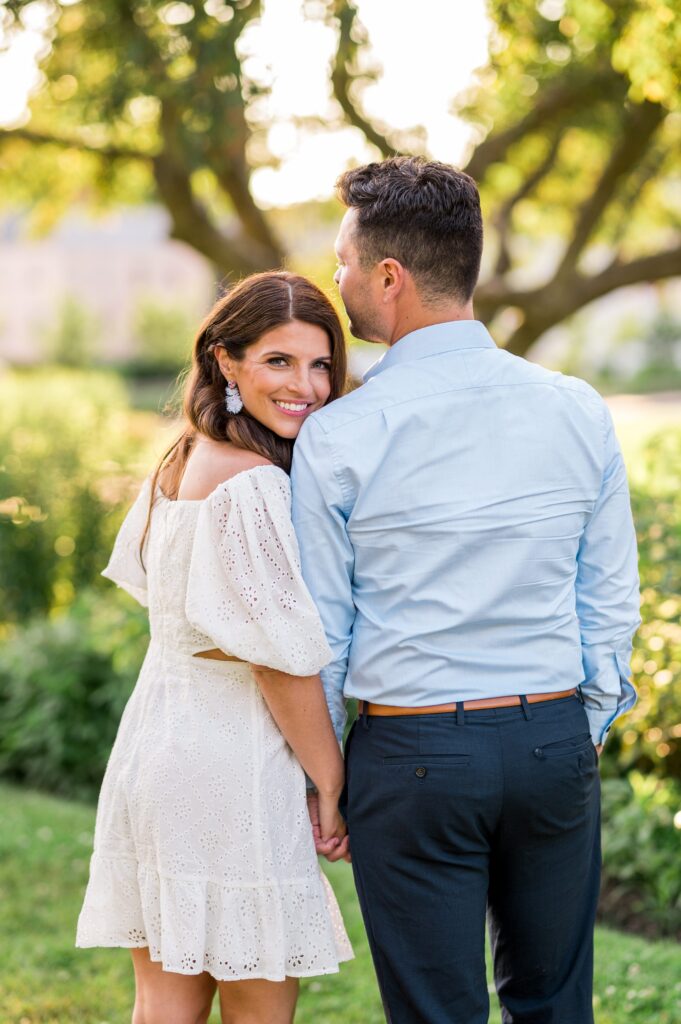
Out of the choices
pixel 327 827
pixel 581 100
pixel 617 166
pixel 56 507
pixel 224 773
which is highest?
pixel 581 100

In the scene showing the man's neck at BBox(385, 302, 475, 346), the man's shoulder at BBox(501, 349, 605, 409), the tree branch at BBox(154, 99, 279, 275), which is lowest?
the man's shoulder at BBox(501, 349, 605, 409)

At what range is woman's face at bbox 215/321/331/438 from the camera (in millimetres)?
2441

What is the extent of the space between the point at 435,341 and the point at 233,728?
0.89 metres

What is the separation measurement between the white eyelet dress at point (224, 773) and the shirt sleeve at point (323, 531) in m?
0.04

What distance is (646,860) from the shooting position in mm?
4363

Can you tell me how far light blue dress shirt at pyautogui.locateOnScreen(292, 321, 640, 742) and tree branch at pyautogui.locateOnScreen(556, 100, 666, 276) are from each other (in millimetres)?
5739

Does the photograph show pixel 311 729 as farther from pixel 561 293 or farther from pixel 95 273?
pixel 95 273

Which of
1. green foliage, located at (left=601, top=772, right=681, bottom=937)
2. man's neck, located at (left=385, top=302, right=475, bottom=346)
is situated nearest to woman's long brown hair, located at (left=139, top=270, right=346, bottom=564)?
man's neck, located at (left=385, top=302, right=475, bottom=346)

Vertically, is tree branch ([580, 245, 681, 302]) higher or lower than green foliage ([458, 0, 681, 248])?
lower

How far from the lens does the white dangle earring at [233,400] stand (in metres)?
2.48

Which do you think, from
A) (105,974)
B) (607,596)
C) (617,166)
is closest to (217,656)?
(607,596)

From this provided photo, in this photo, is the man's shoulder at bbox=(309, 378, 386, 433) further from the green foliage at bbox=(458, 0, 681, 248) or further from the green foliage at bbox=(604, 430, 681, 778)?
the green foliage at bbox=(604, 430, 681, 778)

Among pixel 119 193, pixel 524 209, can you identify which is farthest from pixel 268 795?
pixel 524 209

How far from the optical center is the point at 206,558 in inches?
90.2
